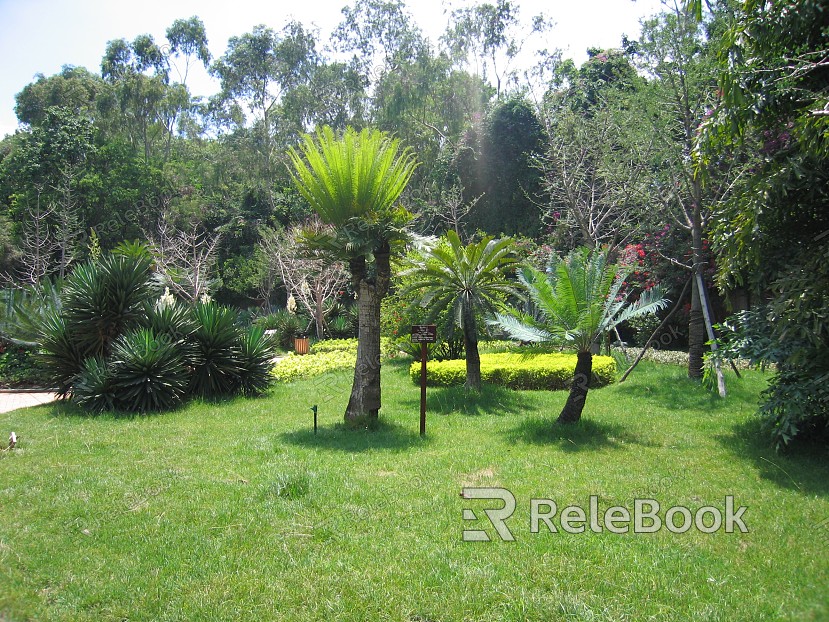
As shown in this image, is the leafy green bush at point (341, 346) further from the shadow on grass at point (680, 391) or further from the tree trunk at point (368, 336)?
the tree trunk at point (368, 336)

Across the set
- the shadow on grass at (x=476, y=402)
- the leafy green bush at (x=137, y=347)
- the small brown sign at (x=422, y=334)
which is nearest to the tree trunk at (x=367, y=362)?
the small brown sign at (x=422, y=334)

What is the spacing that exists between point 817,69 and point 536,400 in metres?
6.47

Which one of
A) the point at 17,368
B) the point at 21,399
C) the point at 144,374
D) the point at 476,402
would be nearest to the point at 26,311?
the point at 17,368

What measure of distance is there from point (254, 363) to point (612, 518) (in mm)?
8255

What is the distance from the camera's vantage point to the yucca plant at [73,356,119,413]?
9.87m

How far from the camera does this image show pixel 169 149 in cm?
4250

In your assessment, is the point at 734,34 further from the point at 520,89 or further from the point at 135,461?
the point at 520,89

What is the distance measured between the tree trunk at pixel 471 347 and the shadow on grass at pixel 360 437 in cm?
258

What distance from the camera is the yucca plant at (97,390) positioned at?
9.87 metres

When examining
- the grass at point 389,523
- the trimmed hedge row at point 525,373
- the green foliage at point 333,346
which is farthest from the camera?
the green foliage at point 333,346

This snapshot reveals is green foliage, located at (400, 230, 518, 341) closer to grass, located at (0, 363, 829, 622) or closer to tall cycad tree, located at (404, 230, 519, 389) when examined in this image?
tall cycad tree, located at (404, 230, 519, 389)

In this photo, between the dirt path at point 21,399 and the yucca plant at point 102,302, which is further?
the dirt path at point 21,399

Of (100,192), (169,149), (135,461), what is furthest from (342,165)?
(169,149)

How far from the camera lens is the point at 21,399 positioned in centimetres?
1197
